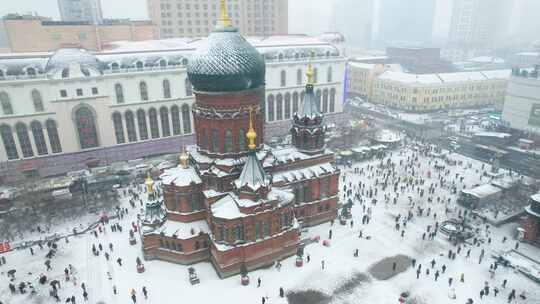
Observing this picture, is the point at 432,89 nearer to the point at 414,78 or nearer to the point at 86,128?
the point at 414,78

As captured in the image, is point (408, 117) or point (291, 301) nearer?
point (291, 301)

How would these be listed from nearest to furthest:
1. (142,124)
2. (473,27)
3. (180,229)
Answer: (180,229) < (142,124) < (473,27)

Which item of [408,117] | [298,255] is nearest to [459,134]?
[408,117]

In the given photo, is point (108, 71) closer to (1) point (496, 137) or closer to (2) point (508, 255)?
(2) point (508, 255)

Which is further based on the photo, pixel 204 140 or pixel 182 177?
pixel 204 140

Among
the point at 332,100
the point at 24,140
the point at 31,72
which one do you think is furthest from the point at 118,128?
the point at 332,100

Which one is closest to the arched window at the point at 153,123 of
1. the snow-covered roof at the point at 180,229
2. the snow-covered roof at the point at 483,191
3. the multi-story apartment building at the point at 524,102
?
the snow-covered roof at the point at 180,229

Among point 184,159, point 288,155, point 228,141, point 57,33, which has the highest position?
point 57,33

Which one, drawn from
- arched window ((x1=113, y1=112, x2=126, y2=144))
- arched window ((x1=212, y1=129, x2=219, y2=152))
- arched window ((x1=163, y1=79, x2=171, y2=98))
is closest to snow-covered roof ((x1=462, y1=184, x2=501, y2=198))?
arched window ((x1=212, y1=129, x2=219, y2=152))

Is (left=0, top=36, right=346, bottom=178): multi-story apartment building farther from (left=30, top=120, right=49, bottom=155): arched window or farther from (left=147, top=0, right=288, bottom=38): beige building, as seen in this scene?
(left=147, top=0, right=288, bottom=38): beige building
